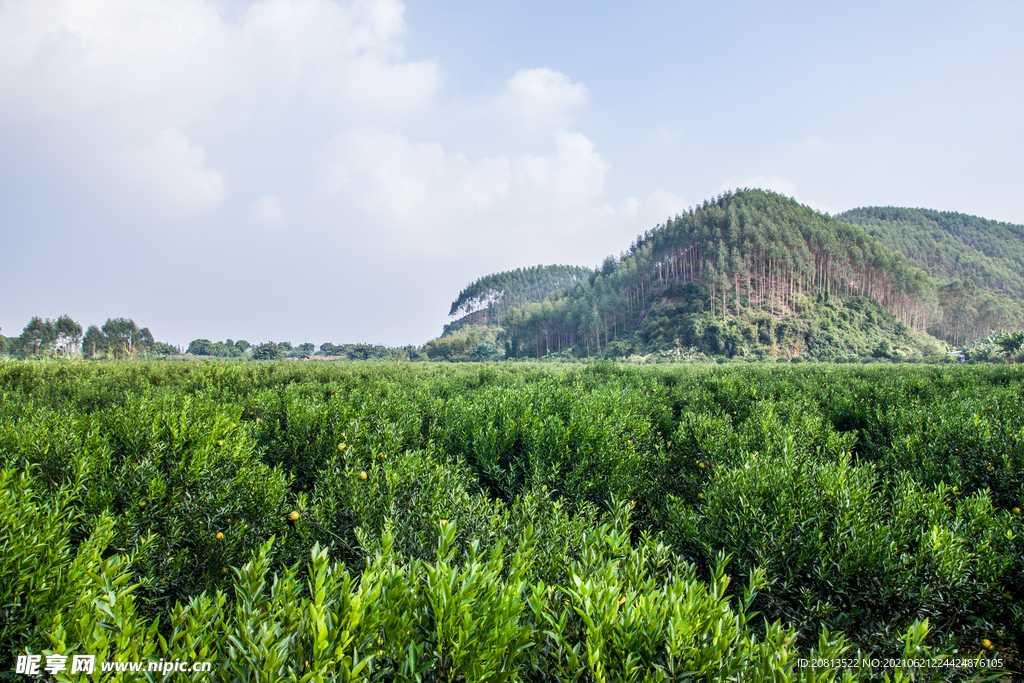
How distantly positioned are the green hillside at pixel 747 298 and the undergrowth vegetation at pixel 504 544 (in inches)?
2597

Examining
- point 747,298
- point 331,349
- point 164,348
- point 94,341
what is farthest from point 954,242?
point 94,341

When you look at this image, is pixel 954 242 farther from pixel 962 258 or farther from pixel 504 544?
pixel 504 544

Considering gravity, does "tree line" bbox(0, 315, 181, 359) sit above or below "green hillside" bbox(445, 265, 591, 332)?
below

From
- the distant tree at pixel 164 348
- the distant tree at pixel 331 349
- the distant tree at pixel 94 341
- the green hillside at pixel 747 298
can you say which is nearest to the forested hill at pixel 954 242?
the green hillside at pixel 747 298

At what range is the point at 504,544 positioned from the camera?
9.65 ft

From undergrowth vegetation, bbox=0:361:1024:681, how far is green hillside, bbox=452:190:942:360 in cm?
6596

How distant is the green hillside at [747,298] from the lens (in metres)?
71.2

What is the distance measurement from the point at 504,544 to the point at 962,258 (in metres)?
222

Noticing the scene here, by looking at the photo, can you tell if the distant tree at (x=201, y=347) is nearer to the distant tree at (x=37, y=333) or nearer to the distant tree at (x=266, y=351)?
the distant tree at (x=266, y=351)

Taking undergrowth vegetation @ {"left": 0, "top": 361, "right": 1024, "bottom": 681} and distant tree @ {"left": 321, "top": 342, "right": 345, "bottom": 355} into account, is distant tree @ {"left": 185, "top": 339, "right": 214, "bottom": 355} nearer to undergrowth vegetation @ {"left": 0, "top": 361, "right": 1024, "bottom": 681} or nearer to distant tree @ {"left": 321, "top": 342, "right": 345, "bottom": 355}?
distant tree @ {"left": 321, "top": 342, "right": 345, "bottom": 355}

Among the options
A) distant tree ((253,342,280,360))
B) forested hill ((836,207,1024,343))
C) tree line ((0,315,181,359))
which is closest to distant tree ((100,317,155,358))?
tree line ((0,315,181,359))

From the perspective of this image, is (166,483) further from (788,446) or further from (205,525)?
(788,446)

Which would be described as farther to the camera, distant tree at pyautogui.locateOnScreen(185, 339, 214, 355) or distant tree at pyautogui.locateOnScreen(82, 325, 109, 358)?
distant tree at pyautogui.locateOnScreen(185, 339, 214, 355)

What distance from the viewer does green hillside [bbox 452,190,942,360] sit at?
71.2 meters
